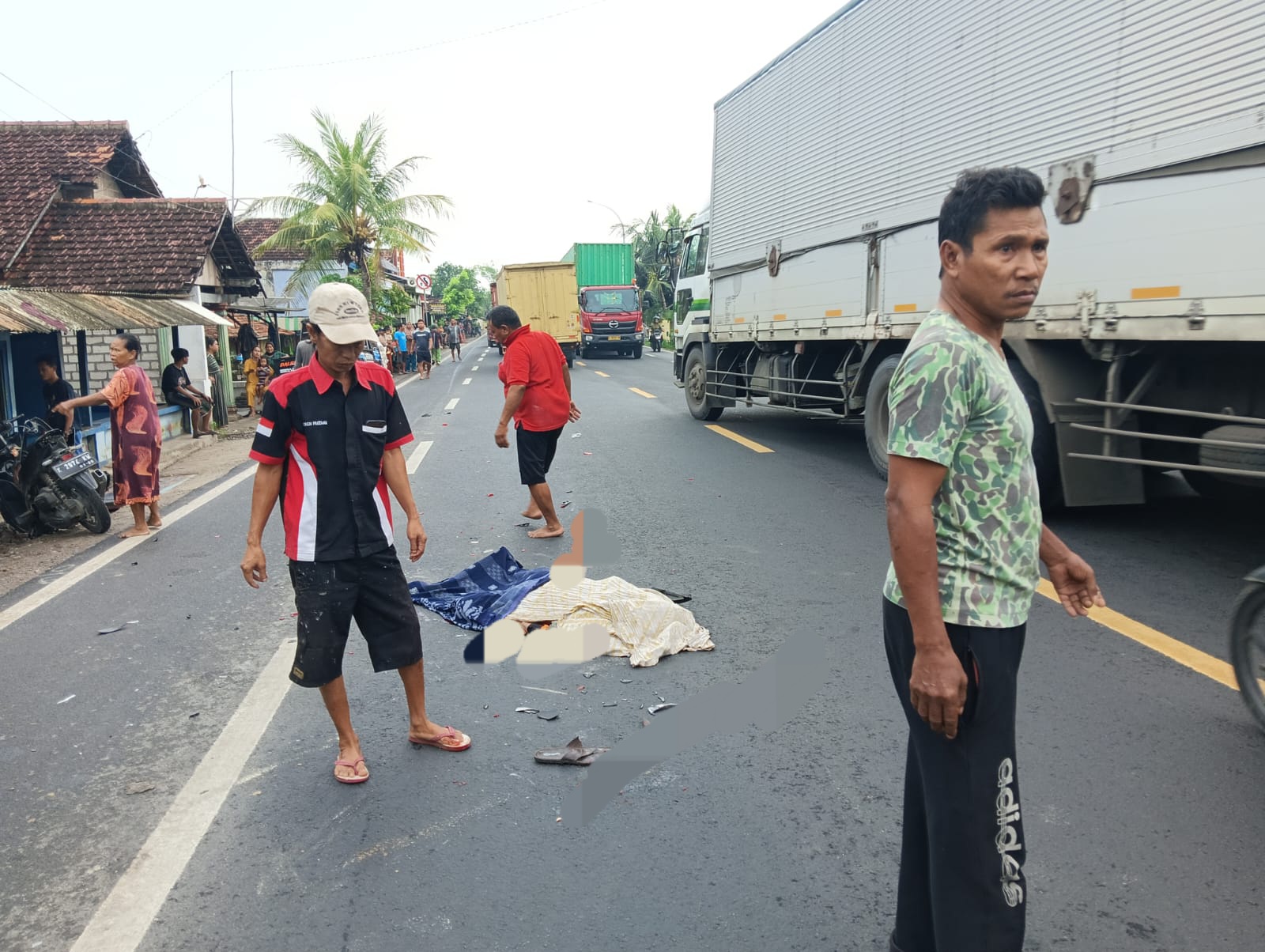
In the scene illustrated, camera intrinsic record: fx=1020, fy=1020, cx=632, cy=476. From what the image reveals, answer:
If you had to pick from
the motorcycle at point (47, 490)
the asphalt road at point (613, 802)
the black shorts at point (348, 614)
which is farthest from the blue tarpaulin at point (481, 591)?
the motorcycle at point (47, 490)

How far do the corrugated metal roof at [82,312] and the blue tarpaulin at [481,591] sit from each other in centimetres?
602

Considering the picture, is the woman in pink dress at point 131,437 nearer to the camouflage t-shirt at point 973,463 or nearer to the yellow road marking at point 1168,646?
the yellow road marking at point 1168,646

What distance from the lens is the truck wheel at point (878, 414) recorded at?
934 centimetres

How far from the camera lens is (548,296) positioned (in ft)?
100

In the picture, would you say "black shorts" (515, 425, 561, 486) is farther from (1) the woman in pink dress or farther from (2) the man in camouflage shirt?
(2) the man in camouflage shirt

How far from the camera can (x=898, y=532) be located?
1.93 metres

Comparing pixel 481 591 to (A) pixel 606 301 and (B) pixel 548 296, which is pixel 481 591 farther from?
(A) pixel 606 301

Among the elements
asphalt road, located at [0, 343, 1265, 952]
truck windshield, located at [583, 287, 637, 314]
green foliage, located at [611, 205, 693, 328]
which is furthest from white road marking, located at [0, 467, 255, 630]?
green foliage, located at [611, 205, 693, 328]

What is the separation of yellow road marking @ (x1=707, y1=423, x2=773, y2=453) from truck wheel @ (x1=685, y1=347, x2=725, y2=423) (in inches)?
17.7

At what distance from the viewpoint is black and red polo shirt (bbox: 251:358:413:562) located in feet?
11.5

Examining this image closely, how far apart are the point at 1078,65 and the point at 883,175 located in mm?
2744

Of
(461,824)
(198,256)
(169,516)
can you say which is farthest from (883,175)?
(198,256)

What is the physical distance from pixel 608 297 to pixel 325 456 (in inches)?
1264

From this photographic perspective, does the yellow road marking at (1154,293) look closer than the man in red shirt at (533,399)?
Yes
